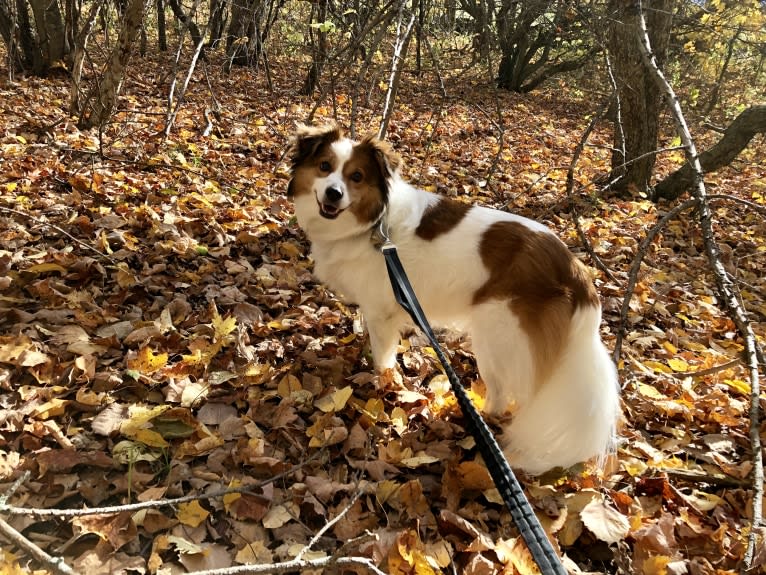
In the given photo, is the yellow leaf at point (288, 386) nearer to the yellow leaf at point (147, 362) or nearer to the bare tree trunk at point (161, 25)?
the yellow leaf at point (147, 362)

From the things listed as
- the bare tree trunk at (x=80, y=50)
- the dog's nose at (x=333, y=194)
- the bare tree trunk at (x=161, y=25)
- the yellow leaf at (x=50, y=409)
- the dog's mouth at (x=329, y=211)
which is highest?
the bare tree trunk at (x=161, y=25)

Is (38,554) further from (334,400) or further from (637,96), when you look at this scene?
(637,96)

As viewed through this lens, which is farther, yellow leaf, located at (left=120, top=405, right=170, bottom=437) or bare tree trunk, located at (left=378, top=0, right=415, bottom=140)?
bare tree trunk, located at (left=378, top=0, right=415, bottom=140)

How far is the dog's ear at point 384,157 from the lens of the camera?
333cm

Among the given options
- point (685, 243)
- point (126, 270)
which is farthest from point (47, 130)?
point (685, 243)

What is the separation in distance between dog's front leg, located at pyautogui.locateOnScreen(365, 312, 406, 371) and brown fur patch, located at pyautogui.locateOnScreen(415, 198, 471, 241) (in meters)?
0.56

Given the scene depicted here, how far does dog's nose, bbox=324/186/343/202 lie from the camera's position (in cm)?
321

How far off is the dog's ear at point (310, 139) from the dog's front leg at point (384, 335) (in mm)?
1165

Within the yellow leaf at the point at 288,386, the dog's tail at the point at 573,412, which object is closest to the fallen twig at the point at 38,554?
the yellow leaf at the point at 288,386

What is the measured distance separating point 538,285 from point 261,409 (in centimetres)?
170

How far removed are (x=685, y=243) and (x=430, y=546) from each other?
537 centimetres

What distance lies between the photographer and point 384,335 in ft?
11.1

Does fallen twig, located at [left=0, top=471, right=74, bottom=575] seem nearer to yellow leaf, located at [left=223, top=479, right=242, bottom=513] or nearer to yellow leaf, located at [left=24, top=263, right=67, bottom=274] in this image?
yellow leaf, located at [left=223, top=479, right=242, bottom=513]

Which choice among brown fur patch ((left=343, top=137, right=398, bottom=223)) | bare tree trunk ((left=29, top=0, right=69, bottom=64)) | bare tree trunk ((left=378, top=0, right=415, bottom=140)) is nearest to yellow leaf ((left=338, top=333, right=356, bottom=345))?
brown fur patch ((left=343, top=137, right=398, bottom=223))
